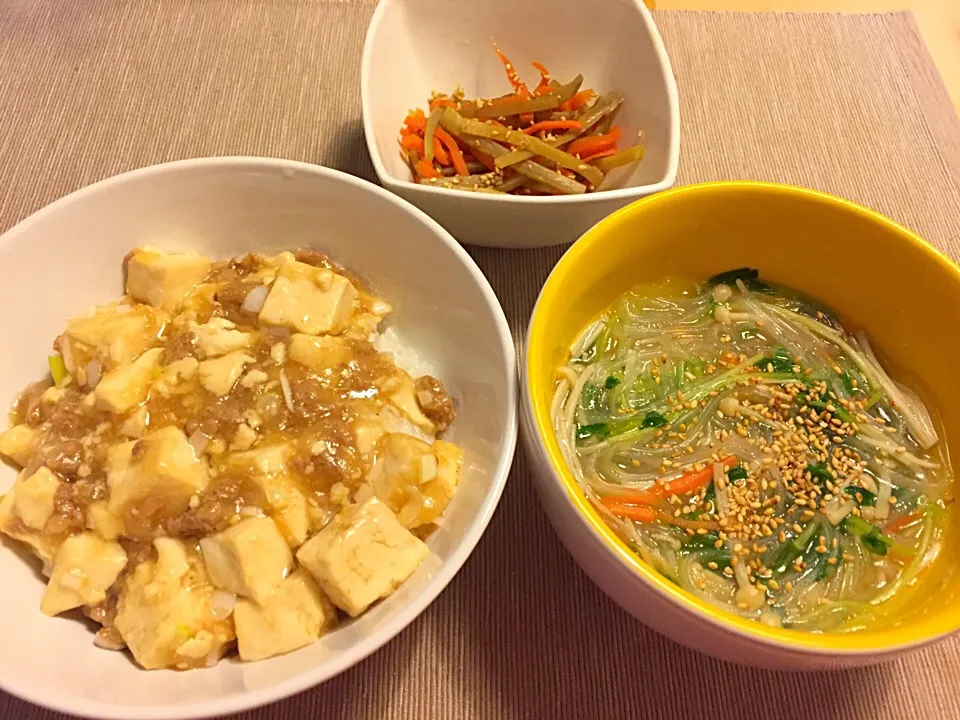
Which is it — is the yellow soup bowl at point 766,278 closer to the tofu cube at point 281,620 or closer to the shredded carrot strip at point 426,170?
the tofu cube at point 281,620

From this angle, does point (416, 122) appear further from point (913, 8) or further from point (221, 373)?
point (913, 8)

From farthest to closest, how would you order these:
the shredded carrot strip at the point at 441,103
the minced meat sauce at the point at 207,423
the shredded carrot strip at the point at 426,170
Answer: the shredded carrot strip at the point at 441,103 < the shredded carrot strip at the point at 426,170 < the minced meat sauce at the point at 207,423

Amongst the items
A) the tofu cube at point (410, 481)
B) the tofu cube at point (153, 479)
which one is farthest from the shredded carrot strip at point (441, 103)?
the tofu cube at point (153, 479)

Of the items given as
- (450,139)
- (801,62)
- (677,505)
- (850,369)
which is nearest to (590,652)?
(677,505)

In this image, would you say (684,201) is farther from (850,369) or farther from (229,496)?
(229,496)

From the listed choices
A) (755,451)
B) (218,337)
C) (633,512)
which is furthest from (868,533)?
(218,337)

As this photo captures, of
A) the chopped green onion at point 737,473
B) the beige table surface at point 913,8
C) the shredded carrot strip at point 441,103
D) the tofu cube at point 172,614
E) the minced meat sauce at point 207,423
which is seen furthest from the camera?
the beige table surface at point 913,8
